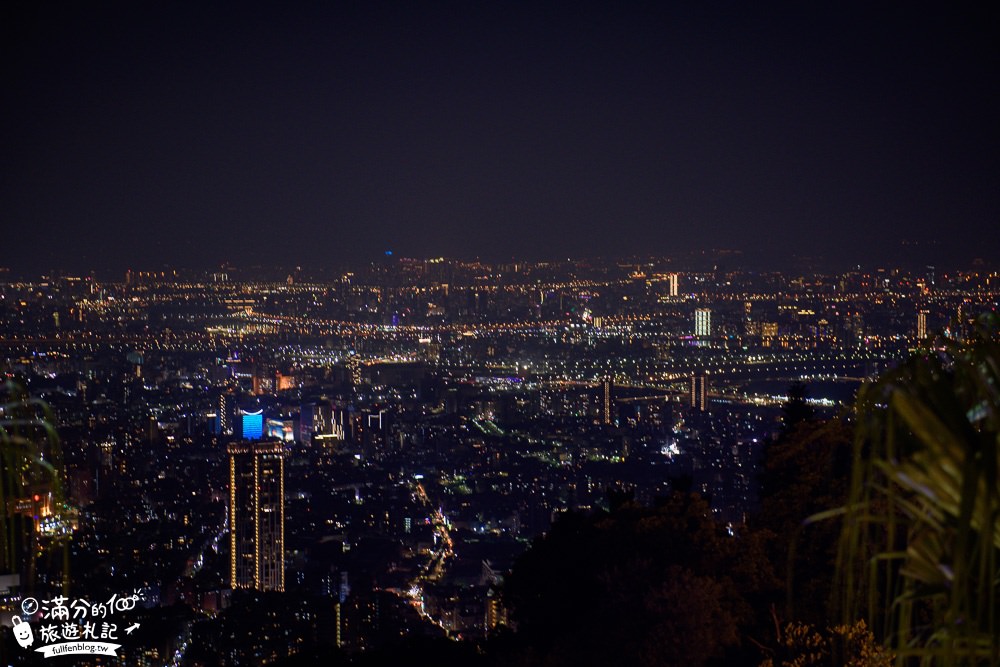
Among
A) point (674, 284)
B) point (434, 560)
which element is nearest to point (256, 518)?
point (434, 560)

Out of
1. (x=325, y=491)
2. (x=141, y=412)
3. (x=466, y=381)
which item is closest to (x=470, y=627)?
(x=325, y=491)

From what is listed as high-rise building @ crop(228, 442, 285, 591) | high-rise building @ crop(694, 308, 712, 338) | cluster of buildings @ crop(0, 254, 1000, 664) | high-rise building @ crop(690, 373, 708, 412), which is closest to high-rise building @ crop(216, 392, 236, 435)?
cluster of buildings @ crop(0, 254, 1000, 664)

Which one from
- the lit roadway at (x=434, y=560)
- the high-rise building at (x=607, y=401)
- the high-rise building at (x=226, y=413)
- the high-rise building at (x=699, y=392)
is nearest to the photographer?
the lit roadway at (x=434, y=560)

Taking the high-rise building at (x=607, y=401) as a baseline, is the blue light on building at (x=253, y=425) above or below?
below

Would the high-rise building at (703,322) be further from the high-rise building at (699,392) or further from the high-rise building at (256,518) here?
the high-rise building at (256,518)

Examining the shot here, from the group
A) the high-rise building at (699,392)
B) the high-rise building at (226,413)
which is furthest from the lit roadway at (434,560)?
the high-rise building at (699,392)

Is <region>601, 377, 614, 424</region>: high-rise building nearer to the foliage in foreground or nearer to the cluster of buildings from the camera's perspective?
the cluster of buildings
